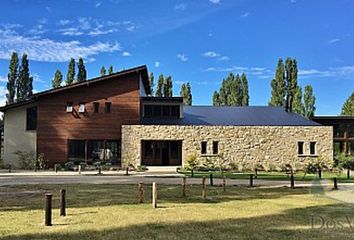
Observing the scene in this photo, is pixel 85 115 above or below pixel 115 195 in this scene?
above

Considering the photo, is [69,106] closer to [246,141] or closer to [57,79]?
[246,141]

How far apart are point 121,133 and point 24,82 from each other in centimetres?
3054

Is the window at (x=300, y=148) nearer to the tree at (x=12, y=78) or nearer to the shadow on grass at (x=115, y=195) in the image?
the shadow on grass at (x=115, y=195)

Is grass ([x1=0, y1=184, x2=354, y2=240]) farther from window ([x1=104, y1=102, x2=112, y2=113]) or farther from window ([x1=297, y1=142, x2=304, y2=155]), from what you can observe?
window ([x1=297, y1=142, x2=304, y2=155])

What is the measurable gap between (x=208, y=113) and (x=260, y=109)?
5334 millimetres

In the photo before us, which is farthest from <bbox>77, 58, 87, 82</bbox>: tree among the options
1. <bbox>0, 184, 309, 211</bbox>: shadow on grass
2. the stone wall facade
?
<bbox>0, 184, 309, 211</bbox>: shadow on grass

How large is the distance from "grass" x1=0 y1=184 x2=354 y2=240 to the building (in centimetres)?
1526

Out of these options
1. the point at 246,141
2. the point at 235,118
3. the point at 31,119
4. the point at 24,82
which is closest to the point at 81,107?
the point at 31,119

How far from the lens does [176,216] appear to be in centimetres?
979

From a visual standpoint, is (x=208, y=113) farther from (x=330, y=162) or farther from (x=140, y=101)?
(x=330, y=162)

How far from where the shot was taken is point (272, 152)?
3078cm

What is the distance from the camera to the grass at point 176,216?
25.9ft

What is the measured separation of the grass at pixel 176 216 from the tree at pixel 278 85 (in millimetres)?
37853

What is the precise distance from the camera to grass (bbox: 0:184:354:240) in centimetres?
790
